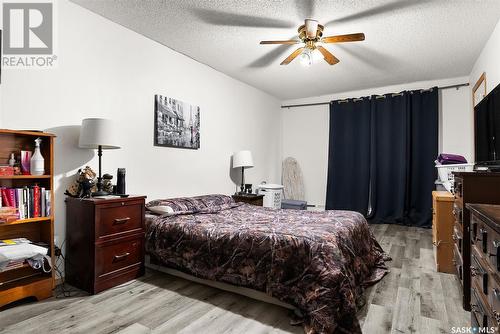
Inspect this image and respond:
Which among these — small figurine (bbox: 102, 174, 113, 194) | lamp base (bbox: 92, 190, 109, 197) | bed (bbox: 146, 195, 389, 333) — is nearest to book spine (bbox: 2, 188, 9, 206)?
lamp base (bbox: 92, 190, 109, 197)

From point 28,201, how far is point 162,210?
3.48ft

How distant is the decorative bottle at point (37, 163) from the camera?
207 cm

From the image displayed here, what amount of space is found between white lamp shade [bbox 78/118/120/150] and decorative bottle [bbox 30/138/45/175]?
1.02ft

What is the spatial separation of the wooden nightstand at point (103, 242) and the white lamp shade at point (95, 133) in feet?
1.53

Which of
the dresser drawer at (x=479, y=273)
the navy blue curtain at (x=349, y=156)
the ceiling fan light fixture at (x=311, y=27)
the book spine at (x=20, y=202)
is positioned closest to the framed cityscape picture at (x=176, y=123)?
the book spine at (x=20, y=202)

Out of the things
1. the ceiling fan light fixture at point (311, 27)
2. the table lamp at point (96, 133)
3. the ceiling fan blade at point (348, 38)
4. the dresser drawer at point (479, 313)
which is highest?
the ceiling fan light fixture at point (311, 27)

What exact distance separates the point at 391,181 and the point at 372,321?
3499mm

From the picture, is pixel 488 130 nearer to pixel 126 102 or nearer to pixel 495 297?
pixel 495 297

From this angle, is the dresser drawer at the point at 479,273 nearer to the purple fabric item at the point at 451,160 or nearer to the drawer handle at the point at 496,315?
the drawer handle at the point at 496,315

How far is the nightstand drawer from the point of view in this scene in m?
2.20

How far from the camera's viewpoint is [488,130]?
2148 mm

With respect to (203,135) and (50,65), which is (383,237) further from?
(50,65)

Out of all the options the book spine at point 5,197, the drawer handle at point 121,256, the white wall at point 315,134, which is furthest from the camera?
the white wall at point 315,134

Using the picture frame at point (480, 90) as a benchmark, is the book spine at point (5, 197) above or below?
below
